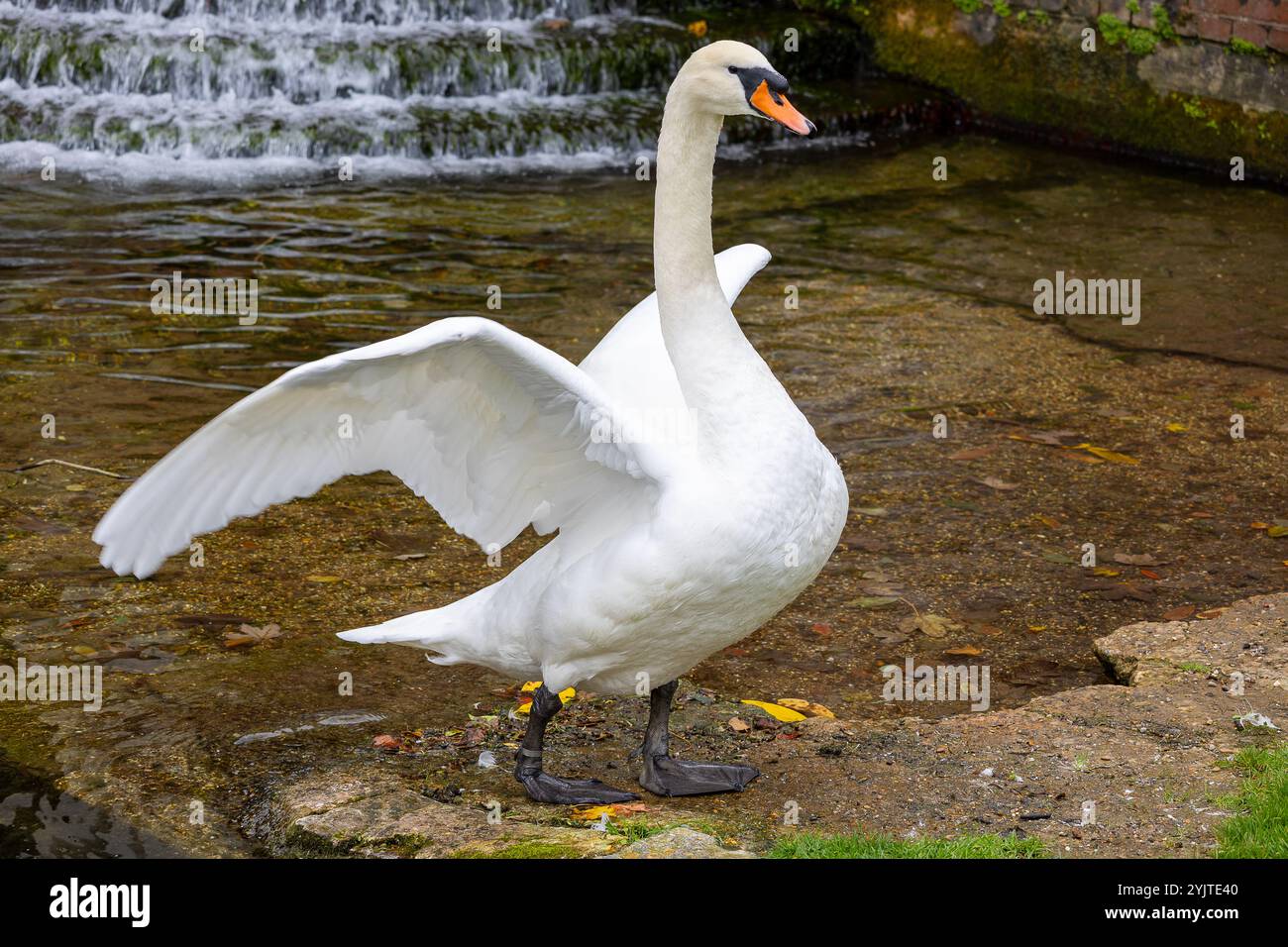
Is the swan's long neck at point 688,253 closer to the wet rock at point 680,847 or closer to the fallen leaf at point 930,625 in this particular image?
the wet rock at point 680,847

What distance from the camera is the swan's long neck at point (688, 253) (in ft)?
13.8

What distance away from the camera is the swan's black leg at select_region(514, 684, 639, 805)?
14.5 ft

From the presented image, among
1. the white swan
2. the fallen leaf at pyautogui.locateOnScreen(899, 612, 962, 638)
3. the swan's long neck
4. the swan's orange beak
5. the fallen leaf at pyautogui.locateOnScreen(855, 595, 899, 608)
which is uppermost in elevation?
the swan's orange beak

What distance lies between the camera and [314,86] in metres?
13.1

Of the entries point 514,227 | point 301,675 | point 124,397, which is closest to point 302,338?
point 124,397

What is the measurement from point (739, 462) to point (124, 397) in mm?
4594

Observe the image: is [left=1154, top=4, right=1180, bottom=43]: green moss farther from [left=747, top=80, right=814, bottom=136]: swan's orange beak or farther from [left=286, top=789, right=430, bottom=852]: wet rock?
[left=286, top=789, right=430, bottom=852]: wet rock

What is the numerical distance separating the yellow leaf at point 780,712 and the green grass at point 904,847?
3.43ft

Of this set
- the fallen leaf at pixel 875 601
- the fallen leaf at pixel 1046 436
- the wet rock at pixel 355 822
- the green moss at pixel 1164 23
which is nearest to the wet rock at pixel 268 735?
the wet rock at pixel 355 822

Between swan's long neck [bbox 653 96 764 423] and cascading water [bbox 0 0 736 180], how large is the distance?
8.23 meters

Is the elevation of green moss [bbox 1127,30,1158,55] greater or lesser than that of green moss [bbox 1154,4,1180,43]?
lesser

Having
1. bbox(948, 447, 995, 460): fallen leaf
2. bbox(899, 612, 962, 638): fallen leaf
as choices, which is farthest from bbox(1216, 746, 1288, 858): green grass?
bbox(948, 447, 995, 460): fallen leaf

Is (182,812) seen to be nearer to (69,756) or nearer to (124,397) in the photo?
(69,756)

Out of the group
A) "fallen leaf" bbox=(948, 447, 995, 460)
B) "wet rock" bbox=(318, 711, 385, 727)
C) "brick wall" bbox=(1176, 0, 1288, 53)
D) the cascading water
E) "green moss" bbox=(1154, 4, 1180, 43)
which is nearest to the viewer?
"wet rock" bbox=(318, 711, 385, 727)
